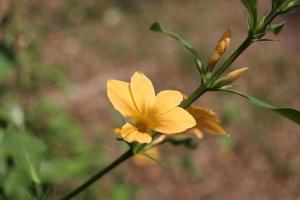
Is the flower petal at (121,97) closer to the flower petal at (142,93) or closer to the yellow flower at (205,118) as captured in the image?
the flower petal at (142,93)

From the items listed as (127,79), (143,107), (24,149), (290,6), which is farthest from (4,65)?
(127,79)

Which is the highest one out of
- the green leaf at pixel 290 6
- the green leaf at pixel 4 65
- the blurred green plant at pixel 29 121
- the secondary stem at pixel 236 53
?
the green leaf at pixel 290 6

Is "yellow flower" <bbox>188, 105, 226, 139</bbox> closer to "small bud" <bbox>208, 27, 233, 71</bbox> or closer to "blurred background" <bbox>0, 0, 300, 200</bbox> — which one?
"small bud" <bbox>208, 27, 233, 71</bbox>

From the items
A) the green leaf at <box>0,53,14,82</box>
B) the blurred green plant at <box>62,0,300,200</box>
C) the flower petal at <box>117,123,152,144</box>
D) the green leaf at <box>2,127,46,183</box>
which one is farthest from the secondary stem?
the green leaf at <box>0,53,14,82</box>

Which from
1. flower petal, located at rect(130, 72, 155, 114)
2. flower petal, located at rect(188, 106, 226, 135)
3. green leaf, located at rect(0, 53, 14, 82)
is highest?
flower petal, located at rect(130, 72, 155, 114)

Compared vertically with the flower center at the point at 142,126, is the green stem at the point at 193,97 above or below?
above

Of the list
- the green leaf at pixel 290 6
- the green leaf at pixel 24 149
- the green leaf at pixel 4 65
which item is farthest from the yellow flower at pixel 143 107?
the green leaf at pixel 4 65

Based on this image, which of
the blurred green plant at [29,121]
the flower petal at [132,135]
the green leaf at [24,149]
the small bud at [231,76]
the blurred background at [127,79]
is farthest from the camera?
the blurred background at [127,79]
